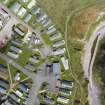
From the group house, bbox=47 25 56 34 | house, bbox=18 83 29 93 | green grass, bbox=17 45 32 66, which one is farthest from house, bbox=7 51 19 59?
house, bbox=47 25 56 34

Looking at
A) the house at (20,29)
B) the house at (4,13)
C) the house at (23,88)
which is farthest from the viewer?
the house at (20,29)

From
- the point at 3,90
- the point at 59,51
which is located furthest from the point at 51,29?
the point at 3,90

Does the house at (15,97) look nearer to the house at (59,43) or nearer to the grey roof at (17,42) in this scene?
the grey roof at (17,42)

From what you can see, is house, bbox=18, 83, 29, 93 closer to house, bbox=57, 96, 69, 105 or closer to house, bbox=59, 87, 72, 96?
house, bbox=57, 96, 69, 105

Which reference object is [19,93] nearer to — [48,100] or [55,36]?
[48,100]

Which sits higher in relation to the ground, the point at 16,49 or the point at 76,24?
the point at 76,24

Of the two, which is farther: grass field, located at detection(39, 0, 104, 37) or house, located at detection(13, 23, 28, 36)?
grass field, located at detection(39, 0, 104, 37)

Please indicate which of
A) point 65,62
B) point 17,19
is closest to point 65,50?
point 65,62

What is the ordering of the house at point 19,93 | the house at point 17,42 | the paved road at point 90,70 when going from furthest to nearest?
the paved road at point 90,70 → the house at point 17,42 → the house at point 19,93

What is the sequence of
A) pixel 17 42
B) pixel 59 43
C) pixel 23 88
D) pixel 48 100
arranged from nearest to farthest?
1. pixel 23 88
2. pixel 48 100
3. pixel 17 42
4. pixel 59 43

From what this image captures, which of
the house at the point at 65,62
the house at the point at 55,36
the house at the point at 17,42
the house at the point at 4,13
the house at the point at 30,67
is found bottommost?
the house at the point at 30,67

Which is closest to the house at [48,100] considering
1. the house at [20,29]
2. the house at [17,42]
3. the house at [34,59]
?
the house at [34,59]
